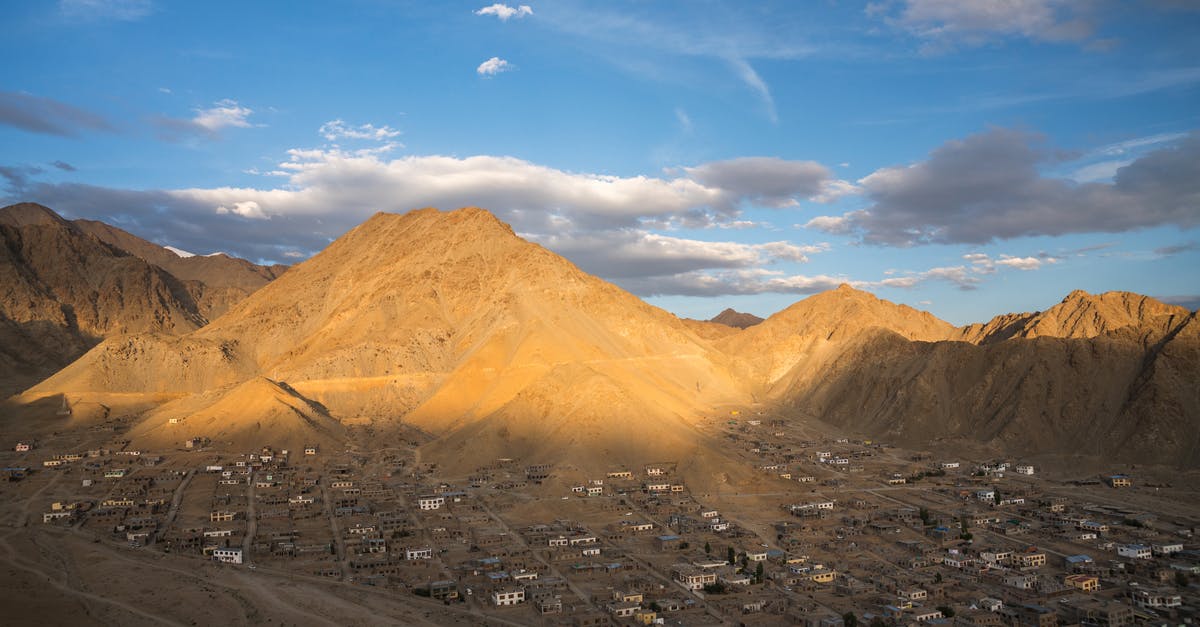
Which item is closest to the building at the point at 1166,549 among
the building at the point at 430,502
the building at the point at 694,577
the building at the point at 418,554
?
the building at the point at 694,577

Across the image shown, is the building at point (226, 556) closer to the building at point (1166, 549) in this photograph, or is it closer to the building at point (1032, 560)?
the building at point (1032, 560)

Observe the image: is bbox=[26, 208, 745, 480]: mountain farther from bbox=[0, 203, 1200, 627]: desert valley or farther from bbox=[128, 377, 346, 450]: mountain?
bbox=[128, 377, 346, 450]: mountain

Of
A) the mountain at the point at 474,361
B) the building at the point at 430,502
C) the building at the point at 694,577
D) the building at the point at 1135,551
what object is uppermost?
the mountain at the point at 474,361

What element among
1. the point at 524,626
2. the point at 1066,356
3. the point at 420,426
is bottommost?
the point at 524,626

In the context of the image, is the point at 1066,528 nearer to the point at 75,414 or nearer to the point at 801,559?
the point at 801,559

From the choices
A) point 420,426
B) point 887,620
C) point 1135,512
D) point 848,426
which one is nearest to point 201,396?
point 420,426

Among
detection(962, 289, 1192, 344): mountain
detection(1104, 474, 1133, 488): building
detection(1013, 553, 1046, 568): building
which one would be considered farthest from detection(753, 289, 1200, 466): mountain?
detection(1013, 553, 1046, 568): building
